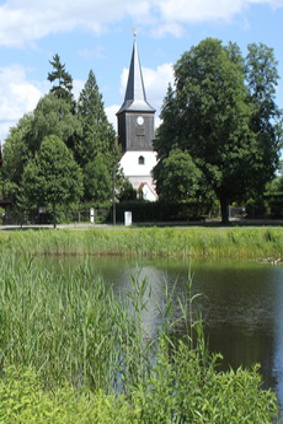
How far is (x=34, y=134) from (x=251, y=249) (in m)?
31.0

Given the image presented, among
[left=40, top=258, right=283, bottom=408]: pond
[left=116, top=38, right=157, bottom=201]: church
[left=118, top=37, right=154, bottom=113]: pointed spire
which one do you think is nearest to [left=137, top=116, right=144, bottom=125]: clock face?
[left=116, top=38, right=157, bottom=201]: church

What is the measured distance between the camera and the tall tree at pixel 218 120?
36.2 metres

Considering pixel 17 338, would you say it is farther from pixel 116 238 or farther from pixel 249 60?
pixel 249 60

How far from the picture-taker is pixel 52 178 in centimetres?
3869

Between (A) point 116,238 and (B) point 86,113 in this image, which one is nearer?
(A) point 116,238

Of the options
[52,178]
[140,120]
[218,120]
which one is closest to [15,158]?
[52,178]

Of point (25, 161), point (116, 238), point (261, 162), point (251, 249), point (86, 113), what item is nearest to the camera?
point (251, 249)

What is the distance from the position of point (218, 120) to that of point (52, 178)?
11717mm

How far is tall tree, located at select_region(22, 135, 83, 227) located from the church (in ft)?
105

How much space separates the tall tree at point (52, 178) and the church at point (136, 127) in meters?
31.9

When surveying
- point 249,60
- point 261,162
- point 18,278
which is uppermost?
point 249,60

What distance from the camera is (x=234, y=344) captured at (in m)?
10.4

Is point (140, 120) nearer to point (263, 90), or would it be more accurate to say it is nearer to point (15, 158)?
point (15, 158)

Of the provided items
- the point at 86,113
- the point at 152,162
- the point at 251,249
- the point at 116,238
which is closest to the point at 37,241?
the point at 116,238
